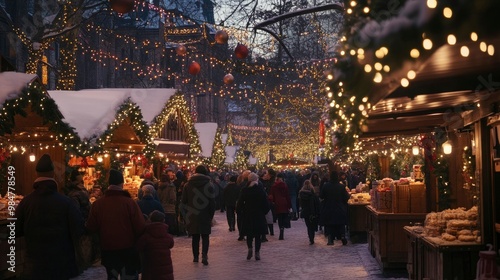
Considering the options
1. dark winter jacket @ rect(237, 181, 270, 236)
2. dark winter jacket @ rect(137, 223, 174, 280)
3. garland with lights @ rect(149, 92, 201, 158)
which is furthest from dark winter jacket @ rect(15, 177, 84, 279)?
garland with lights @ rect(149, 92, 201, 158)

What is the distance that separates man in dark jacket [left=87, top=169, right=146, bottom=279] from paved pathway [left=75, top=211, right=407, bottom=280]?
4209mm

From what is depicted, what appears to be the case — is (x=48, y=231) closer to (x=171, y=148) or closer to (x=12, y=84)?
(x=12, y=84)

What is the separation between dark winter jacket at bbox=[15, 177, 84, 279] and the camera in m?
9.46

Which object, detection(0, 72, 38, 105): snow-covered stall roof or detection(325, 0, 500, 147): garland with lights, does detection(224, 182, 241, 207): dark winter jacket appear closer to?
detection(0, 72, 38, 105): snow-covered stall roof

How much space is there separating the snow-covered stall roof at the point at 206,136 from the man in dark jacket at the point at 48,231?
31.7 metres

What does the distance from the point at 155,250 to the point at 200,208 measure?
20.1 ft

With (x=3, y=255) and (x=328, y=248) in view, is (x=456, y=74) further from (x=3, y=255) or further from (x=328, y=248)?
(x=328, y=248)

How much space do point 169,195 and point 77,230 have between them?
1366 cm

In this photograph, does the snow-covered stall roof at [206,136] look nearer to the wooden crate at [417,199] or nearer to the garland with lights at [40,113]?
the garland with lights at [40,113]

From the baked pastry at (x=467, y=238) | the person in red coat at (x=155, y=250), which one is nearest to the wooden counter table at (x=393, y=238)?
the baked pastry at (x=467, y=238)

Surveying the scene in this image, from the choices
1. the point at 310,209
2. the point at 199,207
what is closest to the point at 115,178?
the point at 199,207

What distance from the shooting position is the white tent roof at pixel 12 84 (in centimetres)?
1372

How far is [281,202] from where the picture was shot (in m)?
23.9

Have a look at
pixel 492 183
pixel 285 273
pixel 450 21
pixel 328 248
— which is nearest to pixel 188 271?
pixel 285 273
